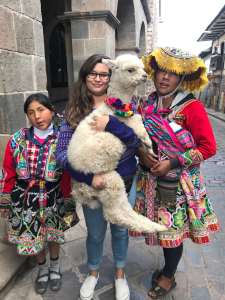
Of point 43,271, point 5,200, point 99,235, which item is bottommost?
point 43,271

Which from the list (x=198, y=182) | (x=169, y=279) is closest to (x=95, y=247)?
(x=169, y=279)

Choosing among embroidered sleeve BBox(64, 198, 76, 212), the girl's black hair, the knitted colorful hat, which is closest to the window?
the girl's black hair

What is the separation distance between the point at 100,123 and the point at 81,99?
0.40 metres

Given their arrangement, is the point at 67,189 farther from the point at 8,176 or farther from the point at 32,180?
the point at 8,176

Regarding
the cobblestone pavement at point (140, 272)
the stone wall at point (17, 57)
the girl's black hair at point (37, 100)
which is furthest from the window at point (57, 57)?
the girl's black hair at point (37, 100)

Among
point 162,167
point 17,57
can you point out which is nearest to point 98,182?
point 162,167

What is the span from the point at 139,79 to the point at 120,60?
0.62ft

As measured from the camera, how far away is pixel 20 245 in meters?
1.95

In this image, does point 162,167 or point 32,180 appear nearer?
point 162,167

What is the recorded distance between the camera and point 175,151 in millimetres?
1745

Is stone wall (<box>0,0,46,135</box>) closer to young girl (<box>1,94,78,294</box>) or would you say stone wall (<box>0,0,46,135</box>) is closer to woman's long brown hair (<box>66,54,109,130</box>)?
young girl (<box>1,94,78,294</box>)

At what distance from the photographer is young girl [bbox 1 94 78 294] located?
1906 millimetres

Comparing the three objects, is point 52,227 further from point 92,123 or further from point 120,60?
point 120,60

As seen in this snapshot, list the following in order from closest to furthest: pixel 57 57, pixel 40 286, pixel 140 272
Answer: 1. pixel 40 286
2. pixel 140 272
3. pixel 57 57
